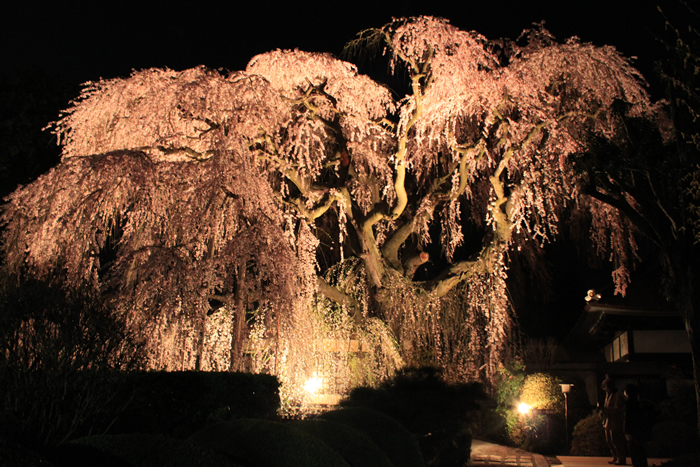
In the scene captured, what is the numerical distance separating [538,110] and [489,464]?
214 inches

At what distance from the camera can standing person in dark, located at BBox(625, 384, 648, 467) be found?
6.98 metres

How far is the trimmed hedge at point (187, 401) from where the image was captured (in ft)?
17.1

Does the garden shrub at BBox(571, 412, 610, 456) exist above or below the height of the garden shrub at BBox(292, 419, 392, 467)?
below

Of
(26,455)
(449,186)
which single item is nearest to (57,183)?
(26,455)

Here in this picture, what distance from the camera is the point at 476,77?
892 cm

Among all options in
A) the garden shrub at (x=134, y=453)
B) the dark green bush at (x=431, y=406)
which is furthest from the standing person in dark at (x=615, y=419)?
the garden shrub at (x=134, y=453)

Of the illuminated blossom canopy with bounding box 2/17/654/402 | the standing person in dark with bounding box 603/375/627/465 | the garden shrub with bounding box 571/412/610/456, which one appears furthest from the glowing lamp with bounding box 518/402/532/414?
the standing person in dark with bounding box 603/375/627/465

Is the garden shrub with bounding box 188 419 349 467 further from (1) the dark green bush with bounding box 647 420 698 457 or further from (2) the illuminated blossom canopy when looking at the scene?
(1) the dark green bush with bounding box 647 420 698 457

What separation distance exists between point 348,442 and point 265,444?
1.03 meters

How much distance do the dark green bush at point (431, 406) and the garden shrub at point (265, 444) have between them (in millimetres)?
3407

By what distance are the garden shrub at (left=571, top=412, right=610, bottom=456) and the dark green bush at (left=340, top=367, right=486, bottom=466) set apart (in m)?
3.89

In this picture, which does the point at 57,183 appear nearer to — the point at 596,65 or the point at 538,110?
the point at 538,110

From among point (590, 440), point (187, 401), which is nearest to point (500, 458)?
point (590, 440)

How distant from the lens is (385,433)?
16.7ft
